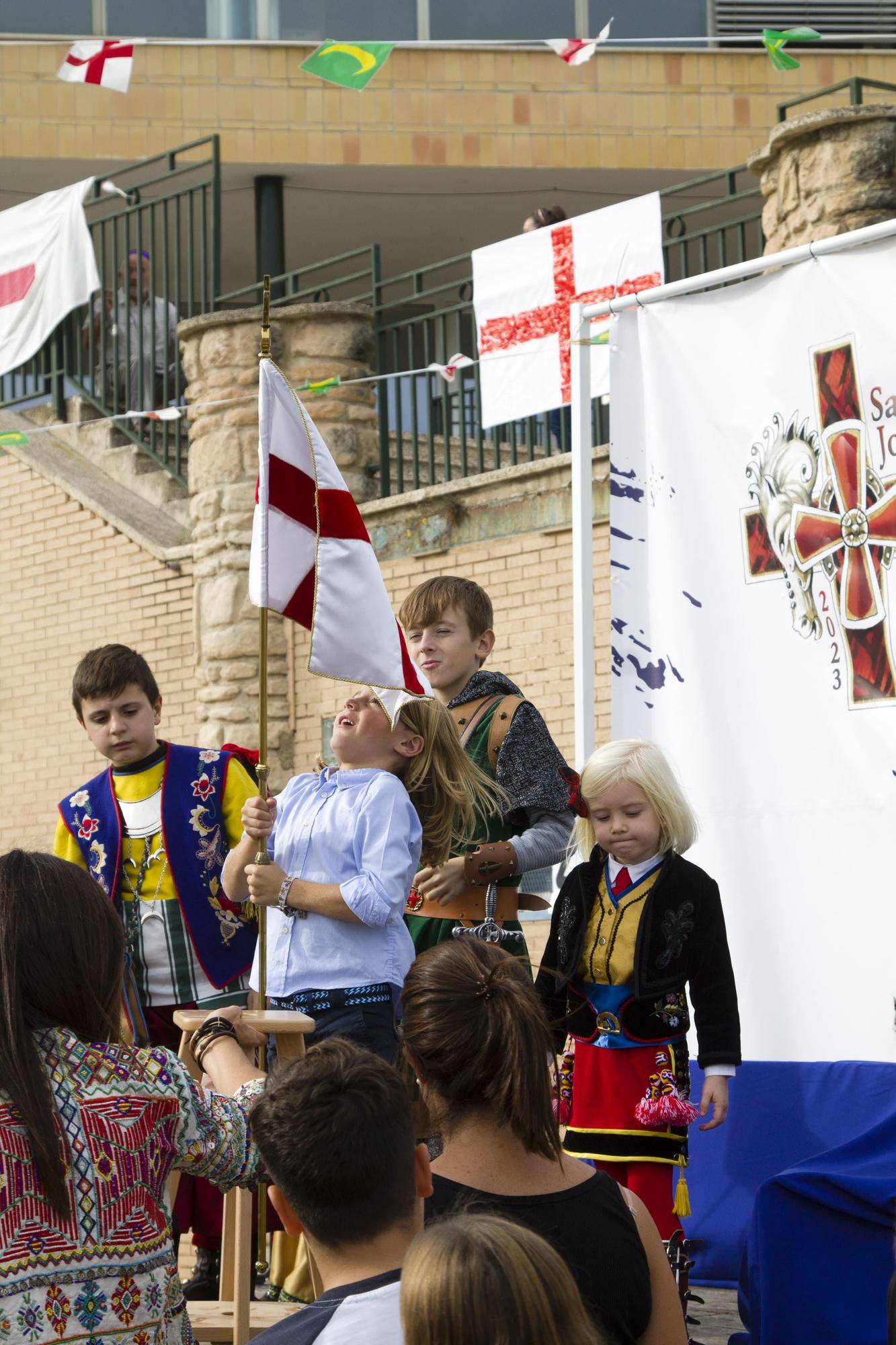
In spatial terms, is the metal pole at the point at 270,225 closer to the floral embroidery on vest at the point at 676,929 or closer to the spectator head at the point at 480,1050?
the floral embroidery on vest at the point at 676,929

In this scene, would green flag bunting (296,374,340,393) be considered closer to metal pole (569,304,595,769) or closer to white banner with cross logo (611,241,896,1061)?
metal pole (569,304,595,769)

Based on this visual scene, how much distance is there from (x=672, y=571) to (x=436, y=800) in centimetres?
127

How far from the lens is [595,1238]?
8.32 feet

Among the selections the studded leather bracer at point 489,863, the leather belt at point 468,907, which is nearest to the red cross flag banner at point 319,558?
the studded leather bracer at point 489,863

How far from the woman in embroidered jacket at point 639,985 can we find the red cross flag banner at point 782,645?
0.73 m

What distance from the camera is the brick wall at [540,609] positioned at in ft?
30.9

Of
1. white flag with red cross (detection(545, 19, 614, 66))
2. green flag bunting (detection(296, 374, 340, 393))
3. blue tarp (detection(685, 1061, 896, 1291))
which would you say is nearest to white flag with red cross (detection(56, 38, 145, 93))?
green flag bunting (detection(296, 374, 340, 393))

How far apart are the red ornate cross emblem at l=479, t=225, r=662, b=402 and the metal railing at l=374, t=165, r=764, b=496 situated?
28 centimetres

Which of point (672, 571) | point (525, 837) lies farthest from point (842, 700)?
point (525, 837)

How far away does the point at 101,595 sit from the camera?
12297mm

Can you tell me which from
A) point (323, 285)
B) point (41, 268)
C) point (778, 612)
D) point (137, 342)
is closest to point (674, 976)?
point (778, 612)

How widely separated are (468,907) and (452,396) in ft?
25.3

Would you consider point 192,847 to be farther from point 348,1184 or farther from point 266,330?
point 348,1184

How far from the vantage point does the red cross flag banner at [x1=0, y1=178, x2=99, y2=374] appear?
1219 cm
